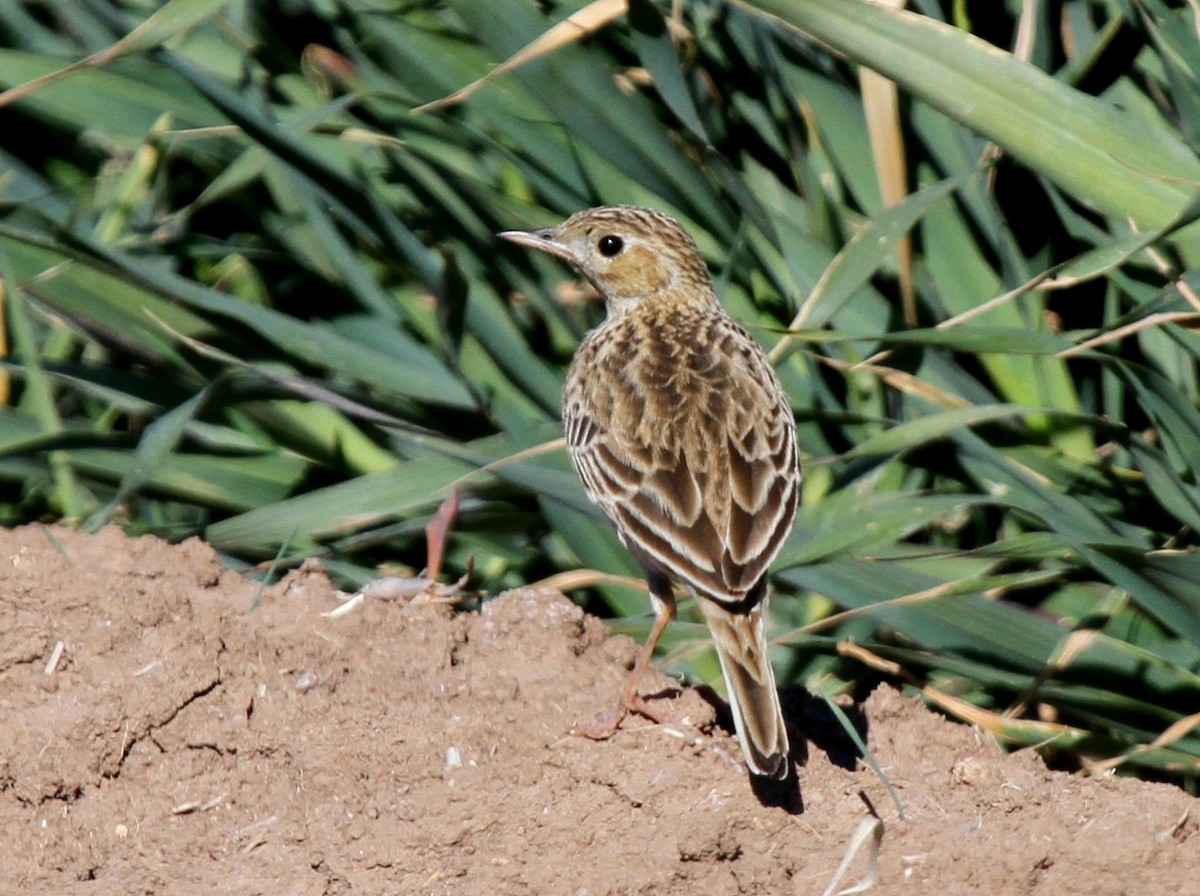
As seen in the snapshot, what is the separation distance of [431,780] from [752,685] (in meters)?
0.72

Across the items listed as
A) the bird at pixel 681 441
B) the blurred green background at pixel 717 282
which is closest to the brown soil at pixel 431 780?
the bird at pixel 681 441

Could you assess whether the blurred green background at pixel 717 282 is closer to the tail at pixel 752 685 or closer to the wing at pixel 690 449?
the wing at pixel 690 449

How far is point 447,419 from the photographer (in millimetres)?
5113

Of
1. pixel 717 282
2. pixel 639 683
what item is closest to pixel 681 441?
pixel 639 683

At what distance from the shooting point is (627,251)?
16.4ft

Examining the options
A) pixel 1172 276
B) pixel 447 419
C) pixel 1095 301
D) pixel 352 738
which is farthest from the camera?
pixel 1095 301

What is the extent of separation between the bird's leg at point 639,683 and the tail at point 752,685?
0.27 meters

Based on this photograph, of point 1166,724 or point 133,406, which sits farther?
point 133,406

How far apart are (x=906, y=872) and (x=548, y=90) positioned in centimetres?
222

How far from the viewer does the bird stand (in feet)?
13.0

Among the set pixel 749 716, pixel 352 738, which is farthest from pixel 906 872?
pixel 352 738

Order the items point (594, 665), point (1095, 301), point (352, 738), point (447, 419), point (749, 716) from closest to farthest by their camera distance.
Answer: point (749, 716), point (352, 738), point (594, 665), point (447, 419), point (1095, 301)

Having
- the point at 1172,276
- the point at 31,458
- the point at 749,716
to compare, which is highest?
the point at 1172,276

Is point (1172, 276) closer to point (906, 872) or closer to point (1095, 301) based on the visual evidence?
point (1095, 301)
